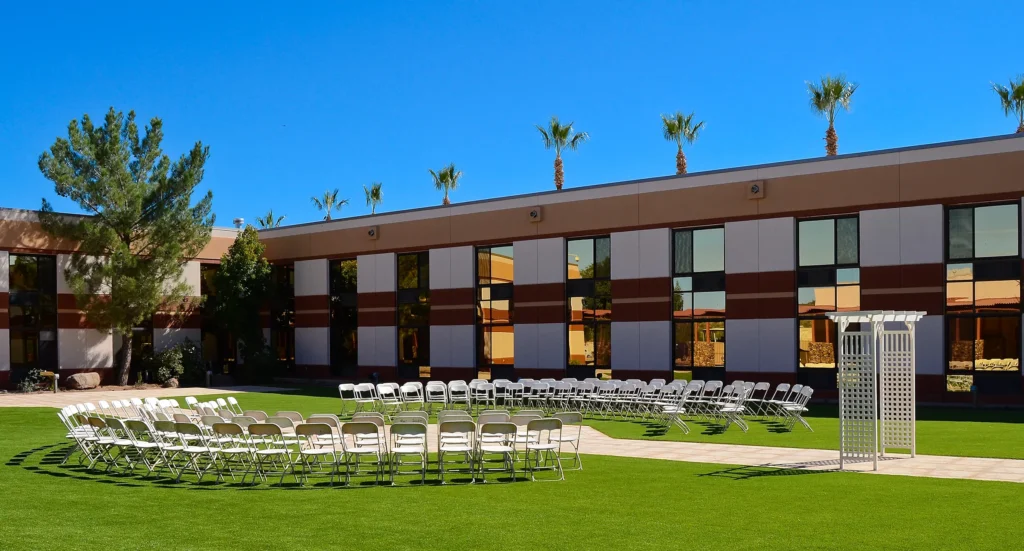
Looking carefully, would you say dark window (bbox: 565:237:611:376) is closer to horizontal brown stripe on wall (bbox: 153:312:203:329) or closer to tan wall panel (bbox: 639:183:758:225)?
tan wall panel (bbox: 639:183:758:225)

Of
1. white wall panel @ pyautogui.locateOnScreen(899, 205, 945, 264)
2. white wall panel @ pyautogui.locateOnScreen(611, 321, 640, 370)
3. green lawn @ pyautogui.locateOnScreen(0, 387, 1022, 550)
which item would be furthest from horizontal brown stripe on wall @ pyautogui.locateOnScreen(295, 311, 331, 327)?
green lawn @ pyautogui.locateOnScreen(0, 387, 1022, 550)

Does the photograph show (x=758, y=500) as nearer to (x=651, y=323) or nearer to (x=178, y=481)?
(x=178, y=481)

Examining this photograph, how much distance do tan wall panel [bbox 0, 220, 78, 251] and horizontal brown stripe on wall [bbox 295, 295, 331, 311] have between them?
8.71 meters

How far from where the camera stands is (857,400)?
11.7 m

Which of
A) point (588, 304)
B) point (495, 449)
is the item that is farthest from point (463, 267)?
point (495, 449)

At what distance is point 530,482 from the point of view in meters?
10.2

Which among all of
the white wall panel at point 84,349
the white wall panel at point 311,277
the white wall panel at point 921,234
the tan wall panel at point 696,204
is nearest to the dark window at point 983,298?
the white wall panel at point 921,234

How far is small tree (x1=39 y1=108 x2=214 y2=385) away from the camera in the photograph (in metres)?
29.6

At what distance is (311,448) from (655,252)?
1587 cm

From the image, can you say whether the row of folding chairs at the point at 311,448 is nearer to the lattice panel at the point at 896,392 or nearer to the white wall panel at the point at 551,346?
the lattice panel at the point at 896,392

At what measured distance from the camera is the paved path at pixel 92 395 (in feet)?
79.2

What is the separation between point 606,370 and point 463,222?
24.6ft

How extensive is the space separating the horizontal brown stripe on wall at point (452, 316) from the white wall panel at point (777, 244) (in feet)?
33.9

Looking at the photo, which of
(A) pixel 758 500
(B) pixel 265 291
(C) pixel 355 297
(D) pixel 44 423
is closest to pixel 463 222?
(C) pixel 355 297
